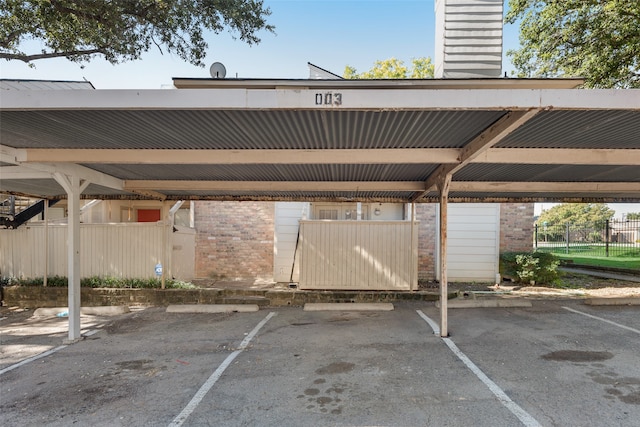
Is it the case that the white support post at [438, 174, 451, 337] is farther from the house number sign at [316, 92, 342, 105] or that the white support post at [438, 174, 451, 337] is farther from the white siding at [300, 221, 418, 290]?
the white siding at [300, 221, 418, 290]

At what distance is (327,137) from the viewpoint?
4.68 metres

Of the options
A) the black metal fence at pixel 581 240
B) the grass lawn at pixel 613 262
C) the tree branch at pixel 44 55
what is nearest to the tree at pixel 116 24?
the tree branch at pixel 44 55

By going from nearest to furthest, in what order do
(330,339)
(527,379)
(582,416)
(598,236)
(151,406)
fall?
1. (582,416)
2. (151,406)
3. (527,379)
4. (330,339)
5. (598,236)

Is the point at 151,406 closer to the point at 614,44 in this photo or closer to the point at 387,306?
the point at 387,306

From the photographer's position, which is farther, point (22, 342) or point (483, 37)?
point (483, 37)

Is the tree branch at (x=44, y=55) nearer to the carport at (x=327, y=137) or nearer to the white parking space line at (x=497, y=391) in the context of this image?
the carport at (x=327, y=137)

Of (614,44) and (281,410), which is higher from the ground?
(614,44)

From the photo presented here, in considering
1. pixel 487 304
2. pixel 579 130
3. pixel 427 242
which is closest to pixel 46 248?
pixel 427 242

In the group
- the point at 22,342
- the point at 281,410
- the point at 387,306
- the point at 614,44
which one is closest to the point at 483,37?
the point at 614,44

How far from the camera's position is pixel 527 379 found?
4324 mm

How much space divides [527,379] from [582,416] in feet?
2.85

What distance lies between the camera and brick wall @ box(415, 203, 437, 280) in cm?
1180

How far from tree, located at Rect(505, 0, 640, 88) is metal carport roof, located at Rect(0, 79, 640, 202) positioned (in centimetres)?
575

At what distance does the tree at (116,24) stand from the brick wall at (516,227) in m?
10.1
